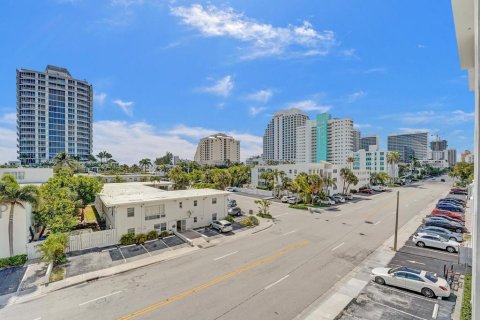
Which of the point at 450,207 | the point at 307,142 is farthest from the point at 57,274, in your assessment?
the point at 307,142

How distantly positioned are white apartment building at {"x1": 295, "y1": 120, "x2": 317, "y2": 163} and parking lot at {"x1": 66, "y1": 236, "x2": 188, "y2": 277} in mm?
159677

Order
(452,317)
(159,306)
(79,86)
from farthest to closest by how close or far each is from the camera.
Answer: (79,86) → (159,306) → (452,317)

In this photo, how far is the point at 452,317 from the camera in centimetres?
1336

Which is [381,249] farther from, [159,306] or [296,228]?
[159,306]

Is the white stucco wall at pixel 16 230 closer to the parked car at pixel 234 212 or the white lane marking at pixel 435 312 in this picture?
the parked car at pixel 234 212

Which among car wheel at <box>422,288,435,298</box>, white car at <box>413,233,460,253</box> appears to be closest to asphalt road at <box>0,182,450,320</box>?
white car at <box>413,233,460,253</box>

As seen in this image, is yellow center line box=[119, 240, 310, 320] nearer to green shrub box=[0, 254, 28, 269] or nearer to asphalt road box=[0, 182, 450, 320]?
asphalt road box=[0, 182, 450, 320]

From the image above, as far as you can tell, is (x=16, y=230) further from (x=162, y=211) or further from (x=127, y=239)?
(x=162, y=211)

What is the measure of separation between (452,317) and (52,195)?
34357 millimetres

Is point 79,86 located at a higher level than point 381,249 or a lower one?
higher

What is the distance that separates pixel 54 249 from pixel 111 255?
14.5 feet

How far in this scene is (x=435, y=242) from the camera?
77.4 feet

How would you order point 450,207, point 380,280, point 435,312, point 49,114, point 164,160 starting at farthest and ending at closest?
point 164,160, point 49,114, point 450,207, point 380,280, point 435,312

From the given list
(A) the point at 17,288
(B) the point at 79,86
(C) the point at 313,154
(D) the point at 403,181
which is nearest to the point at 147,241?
(A) the point at 17,288
